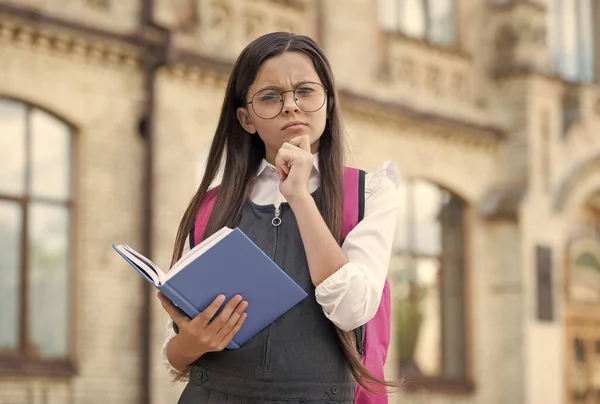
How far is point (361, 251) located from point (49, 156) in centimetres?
897

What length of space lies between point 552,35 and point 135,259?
633 inches

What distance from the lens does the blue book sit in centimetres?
284

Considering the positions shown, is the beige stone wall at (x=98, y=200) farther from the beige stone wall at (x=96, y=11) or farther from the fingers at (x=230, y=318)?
the fingers at (x=230, y=318)

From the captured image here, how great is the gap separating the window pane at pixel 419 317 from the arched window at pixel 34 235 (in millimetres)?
5259

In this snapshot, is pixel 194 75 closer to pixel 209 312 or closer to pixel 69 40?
pixel 69 40

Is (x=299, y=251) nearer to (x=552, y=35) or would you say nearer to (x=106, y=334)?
(x=106, y=334)

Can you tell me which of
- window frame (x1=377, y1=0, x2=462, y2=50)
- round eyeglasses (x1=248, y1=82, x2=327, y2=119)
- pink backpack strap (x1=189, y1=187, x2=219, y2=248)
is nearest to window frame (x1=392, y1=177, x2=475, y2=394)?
window frame (x1=377, y1=0, x2=462, y2=50)

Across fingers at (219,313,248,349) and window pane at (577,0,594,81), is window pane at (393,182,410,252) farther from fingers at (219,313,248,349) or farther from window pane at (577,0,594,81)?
fingers at (219,313,248,349)

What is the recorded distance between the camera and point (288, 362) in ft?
9.69

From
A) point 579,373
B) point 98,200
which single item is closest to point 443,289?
point 579,373

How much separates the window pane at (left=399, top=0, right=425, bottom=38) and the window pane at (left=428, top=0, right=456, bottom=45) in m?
0.18

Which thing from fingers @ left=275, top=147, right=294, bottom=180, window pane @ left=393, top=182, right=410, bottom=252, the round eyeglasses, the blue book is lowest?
the blue book

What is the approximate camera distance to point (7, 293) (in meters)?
11.1

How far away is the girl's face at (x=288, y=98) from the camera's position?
10.2 feet
